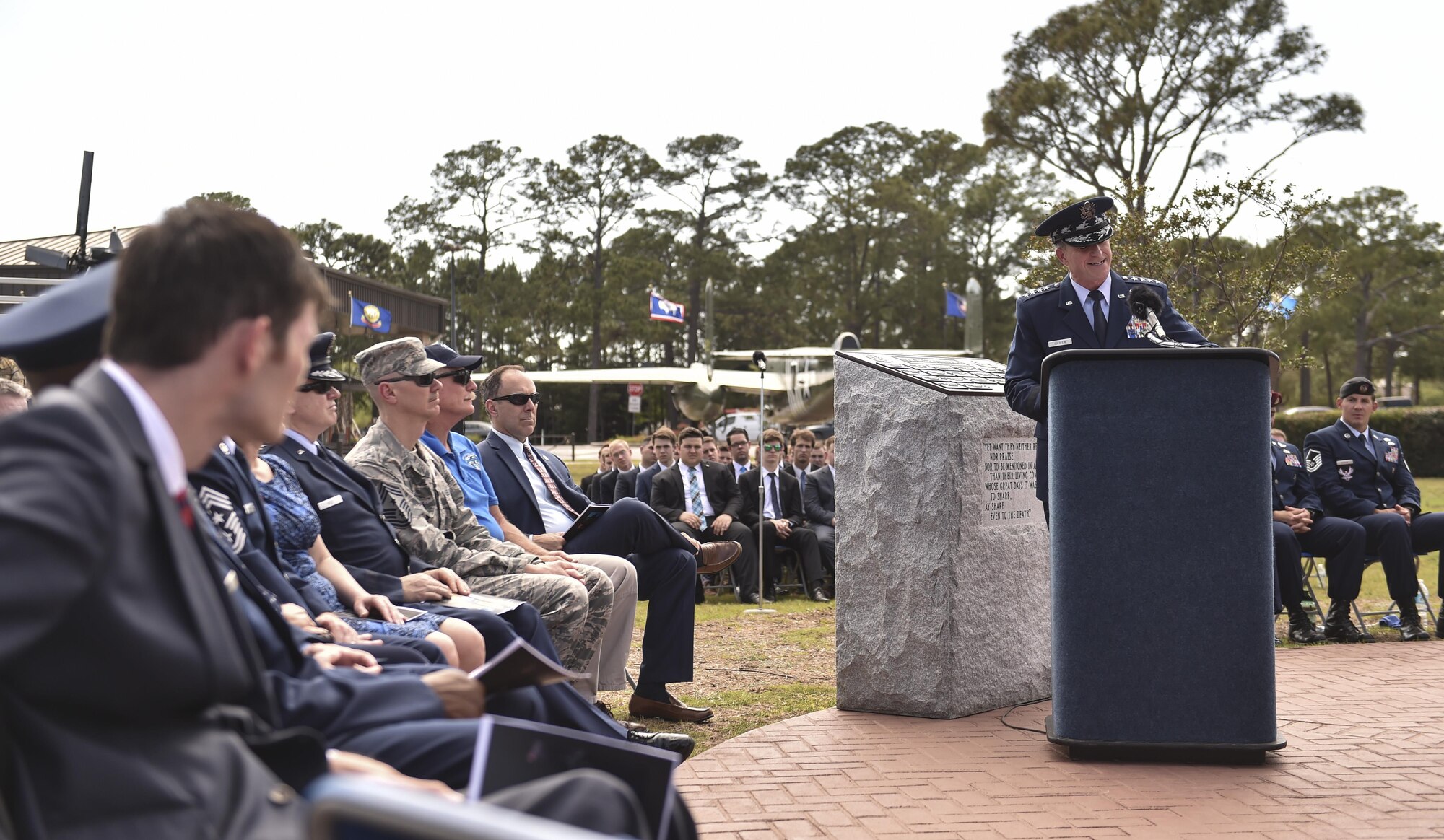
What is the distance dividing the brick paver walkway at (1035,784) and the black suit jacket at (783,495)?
795 centimetres

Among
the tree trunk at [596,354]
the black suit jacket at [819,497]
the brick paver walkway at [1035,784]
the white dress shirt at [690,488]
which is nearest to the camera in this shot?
the brick paver walkway at [1035,784]

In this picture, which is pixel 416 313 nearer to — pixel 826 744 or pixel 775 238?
pixel 775 238

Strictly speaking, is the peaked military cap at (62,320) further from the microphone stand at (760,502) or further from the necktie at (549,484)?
Answer: the microphone stand at (760,502)

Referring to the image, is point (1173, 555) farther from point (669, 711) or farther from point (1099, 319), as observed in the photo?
point (669, 711)

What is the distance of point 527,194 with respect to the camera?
179 ft

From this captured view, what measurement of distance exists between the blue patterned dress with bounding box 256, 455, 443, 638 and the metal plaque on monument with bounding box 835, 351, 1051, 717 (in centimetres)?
235

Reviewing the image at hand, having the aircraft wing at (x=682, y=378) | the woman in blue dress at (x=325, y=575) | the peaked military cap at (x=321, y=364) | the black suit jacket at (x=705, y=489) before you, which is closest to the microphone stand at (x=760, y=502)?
the black suit jacket at (x=705, y=489)

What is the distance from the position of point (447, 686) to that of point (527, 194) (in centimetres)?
5402

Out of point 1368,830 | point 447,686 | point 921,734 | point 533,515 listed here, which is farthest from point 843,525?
point 447,686

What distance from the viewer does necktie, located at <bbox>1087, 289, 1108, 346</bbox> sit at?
5.08 metres

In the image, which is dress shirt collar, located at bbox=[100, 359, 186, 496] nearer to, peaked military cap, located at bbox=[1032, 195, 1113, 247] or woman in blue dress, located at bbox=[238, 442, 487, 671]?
woman in blue dress, located at bbox=[238, 442, 487, 671]

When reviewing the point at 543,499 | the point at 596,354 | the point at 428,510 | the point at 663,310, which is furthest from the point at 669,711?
the point at 596,354

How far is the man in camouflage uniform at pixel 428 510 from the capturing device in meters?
4.54

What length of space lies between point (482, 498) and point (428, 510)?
20.6 inches
